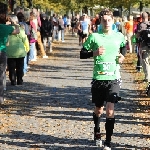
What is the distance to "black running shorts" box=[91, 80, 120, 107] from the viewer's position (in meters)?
7.32

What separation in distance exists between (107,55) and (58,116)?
2917 mm

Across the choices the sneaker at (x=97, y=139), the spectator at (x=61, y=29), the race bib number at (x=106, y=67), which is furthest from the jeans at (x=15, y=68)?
the spectator at (x=61, y=29)

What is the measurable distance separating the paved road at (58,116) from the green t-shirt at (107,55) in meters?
1.03

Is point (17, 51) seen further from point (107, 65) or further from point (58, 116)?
point (107, 65)

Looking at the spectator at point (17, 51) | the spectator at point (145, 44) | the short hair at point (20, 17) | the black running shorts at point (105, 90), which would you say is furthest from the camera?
the short hair at point (20, 17)

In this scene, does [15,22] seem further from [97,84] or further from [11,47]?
[97,84]

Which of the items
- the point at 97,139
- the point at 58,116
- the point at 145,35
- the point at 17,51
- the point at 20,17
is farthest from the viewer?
the point at 20,17

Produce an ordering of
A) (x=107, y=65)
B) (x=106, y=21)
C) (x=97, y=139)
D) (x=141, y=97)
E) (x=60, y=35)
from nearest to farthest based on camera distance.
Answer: (x=106, y=21) < (x=107, y=65) < (x=97, y=139) < (x=141, y=97) < (x=60, y=35)

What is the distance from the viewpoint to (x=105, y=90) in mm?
7414

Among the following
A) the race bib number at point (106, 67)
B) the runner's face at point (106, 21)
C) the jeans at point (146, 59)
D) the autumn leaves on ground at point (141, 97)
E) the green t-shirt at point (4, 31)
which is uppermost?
the runner's face at point (106, 21)

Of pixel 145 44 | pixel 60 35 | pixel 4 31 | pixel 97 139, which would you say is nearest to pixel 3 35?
pixel 4 31

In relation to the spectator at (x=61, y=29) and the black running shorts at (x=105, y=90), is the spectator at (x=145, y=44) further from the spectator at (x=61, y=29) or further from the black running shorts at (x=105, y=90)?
the spectator at (x=61, y=29)

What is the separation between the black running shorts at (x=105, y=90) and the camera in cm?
732

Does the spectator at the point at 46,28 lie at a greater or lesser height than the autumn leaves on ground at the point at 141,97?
greater
